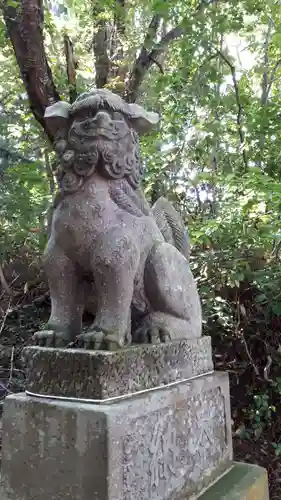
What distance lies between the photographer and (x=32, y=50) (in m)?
3.50

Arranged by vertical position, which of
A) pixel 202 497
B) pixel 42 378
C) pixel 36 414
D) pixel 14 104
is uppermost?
pixel 14 104

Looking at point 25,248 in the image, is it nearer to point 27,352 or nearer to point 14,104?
point 14,104

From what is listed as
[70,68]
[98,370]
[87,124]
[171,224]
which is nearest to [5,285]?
[70,68]

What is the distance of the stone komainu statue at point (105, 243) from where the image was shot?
1565 mm

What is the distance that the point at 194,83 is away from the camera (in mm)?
3820

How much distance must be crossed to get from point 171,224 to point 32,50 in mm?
2112

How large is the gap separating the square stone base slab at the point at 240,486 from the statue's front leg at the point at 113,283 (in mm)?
751

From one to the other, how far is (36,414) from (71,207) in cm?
69

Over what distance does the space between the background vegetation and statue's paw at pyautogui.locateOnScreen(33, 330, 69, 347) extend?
69.1 inches

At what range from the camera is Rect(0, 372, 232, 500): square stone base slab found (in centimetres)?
133

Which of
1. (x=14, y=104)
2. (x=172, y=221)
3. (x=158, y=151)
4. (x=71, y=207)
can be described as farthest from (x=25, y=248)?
(x=71, y=207)

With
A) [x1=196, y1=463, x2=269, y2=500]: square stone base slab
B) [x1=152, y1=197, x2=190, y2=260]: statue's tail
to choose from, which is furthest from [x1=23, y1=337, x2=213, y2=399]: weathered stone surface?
[x1=152, y1=197, x2=190, y2=260]: statue's tail

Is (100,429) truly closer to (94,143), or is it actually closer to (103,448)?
(103,448)

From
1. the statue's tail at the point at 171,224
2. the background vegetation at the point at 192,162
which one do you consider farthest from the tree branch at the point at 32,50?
the statue's tail at the point at 171,224
